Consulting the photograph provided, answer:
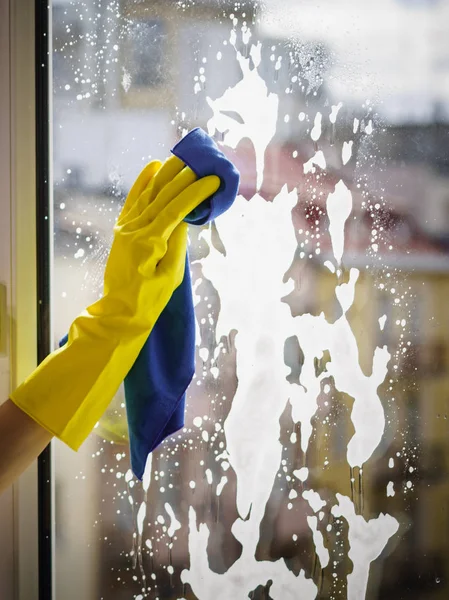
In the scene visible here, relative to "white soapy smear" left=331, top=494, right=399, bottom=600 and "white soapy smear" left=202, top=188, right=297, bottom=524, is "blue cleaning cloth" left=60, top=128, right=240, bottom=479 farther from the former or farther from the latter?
"white soapy smear" left=331, top=494, right=399, bottom=600

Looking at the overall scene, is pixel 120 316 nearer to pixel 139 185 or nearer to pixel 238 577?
pixel 139 185

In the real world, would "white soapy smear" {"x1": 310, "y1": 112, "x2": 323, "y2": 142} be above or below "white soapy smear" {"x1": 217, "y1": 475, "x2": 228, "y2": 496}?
above

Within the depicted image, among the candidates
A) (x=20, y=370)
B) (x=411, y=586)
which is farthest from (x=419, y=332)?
(x=20, y=370)

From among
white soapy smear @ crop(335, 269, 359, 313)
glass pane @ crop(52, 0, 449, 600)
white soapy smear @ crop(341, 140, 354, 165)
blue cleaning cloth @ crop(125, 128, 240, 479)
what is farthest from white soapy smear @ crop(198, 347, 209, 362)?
white soapy smear @ crop(341, 140, 354, 165)

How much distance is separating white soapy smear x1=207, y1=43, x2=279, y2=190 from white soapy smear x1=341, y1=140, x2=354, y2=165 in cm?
11

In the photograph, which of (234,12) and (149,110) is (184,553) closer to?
(149,110)

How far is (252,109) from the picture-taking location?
813mm

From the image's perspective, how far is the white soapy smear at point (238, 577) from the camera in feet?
2.78

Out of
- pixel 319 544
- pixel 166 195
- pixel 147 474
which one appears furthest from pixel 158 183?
pixel 319 544

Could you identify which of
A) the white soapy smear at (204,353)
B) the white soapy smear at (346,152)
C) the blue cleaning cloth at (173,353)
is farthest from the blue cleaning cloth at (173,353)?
the white soapy smear at (346,152)

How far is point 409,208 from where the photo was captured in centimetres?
82

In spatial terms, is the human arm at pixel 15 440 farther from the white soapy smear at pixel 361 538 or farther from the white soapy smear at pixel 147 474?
the white soapy smear at pixel 361 538

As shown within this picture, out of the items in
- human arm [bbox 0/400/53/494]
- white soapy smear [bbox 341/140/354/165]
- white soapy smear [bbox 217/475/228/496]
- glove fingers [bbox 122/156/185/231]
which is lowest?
white soapy smear [bbox 217/475/228/496]

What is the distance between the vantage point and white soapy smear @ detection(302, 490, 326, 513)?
2.76ft
